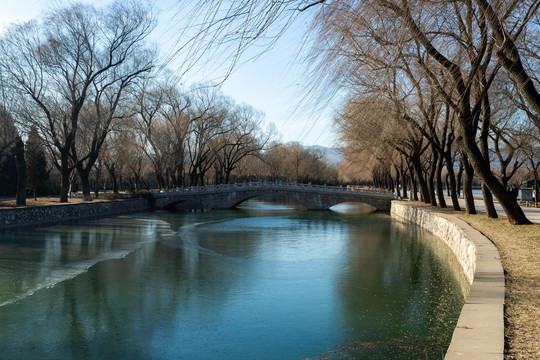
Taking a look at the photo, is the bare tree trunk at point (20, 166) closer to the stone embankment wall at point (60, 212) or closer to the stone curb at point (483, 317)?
the stone embankment wall at point (60, 212)

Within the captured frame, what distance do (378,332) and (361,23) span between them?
505 centimetres

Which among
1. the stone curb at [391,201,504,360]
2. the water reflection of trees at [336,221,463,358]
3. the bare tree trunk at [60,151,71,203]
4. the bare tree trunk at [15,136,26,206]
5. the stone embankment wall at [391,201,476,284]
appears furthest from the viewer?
the bare tree trunk at [60,151,71,203]

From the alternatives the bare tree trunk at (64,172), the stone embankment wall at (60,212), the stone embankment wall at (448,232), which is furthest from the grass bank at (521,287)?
the bare tree trunk at (64,172)

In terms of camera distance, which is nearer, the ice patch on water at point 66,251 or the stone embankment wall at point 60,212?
the ice patch on water at point 66,251

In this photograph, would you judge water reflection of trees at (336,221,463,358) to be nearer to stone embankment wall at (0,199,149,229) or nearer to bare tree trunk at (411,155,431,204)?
bare tree trunk at (411,155,431,204)

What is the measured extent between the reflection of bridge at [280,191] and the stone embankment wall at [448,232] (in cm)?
841

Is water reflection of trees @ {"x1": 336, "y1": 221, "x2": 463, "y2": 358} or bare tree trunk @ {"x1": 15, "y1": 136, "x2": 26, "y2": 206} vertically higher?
bare tree trunk @ {"x1": 15, "y1": 136, "x2": 26, "y2": 206}

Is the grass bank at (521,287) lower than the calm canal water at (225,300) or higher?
higher

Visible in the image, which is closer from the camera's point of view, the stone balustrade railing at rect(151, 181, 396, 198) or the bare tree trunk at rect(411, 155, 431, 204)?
the bare tree trunk at rect(411, 155, 431, 204)

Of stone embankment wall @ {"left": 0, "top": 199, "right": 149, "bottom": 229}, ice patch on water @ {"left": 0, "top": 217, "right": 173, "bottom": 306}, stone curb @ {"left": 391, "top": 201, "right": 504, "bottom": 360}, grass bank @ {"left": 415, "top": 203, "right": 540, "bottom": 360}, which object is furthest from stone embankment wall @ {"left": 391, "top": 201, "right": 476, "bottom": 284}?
stone embankment wall @ {"left": 0, "top": 199, "right": 149, "bottom": 229}

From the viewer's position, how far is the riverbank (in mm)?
4305

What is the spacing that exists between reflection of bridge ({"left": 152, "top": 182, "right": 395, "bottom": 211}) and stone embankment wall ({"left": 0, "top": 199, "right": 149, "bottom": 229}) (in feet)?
18.1

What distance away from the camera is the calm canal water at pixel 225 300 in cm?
697

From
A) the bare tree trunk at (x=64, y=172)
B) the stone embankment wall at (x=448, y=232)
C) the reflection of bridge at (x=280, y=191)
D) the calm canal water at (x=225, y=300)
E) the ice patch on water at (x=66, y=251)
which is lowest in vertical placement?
the calm canal water at (x=225, y=300)
